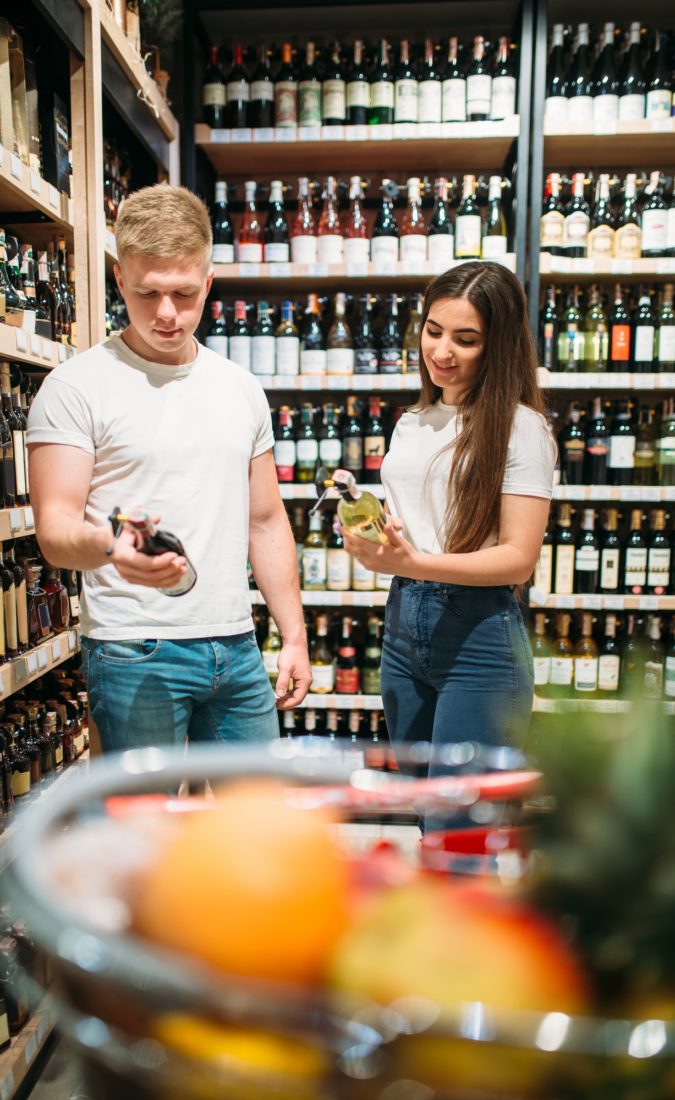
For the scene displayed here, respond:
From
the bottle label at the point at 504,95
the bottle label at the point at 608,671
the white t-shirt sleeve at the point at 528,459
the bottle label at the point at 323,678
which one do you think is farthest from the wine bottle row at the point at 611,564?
the white t-shirt sleeve at the point at 528,459

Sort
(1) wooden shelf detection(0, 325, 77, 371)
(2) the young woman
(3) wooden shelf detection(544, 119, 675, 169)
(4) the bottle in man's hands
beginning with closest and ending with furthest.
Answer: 1. (4) the bottle in man's hands
2. (2) the young woman
3. (1) wooden shelf detection(0, 325, 77, 371)
4. (3) wooden shelf detection(544, 119, 675, 169)

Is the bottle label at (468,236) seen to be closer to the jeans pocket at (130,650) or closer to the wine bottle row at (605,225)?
the wine bottle row at (605,225)

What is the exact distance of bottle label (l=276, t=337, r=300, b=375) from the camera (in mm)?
3180

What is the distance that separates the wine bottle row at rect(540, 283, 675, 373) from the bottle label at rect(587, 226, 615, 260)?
0.13 m

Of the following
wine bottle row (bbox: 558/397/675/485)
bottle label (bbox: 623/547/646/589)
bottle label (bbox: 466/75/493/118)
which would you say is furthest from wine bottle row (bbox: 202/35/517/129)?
bottle label (bbox: 623/547/646/589)

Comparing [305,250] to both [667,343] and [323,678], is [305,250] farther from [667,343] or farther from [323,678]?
[323,678]

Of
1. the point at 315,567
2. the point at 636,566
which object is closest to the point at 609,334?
the point at 636,566

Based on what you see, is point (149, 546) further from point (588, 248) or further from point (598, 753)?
point (588, 248)

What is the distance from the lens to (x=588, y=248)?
3.21 metres

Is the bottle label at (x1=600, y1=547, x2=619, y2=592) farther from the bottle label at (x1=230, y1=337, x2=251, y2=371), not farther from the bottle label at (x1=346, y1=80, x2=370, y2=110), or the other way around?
the bottle label at (x1=346, y1=80, x2=370, y2=110)

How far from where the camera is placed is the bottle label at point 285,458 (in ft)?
10.6

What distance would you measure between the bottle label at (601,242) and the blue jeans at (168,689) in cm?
242

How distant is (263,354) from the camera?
3158 mm

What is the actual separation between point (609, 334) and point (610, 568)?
948 mm
